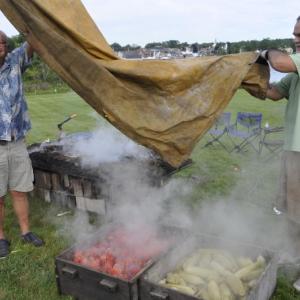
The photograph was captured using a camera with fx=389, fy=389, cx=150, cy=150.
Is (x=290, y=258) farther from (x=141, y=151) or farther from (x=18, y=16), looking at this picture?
(x=18, y=16)

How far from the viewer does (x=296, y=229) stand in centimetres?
383

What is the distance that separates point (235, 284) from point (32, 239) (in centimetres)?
245

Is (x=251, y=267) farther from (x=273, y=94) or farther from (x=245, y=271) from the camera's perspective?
(x=273, y=94)

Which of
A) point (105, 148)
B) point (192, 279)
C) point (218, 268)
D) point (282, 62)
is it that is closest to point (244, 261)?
point (218, 268)

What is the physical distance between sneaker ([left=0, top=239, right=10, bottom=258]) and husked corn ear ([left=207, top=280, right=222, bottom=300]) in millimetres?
2380

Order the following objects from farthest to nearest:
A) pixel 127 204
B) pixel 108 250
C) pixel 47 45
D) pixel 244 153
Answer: pixel 244 153 → pixel 127 204 → pixel 108 250 → pixel 47 45

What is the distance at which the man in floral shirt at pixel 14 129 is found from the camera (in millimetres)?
3928

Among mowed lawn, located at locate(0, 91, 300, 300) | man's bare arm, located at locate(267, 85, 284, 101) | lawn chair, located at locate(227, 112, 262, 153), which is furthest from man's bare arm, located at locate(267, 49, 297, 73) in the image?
lawn chair, located at locate(227, 112, 262, 153)

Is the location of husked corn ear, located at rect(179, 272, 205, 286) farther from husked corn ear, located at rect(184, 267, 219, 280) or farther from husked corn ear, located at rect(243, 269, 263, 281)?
husked corn ear, located at rect(243, 269, 263, 281)

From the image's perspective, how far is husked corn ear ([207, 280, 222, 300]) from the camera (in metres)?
2.96

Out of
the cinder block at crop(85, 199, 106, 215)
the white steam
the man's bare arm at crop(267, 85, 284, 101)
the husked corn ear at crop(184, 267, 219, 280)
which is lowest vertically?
the cinder block at crop(85, 199, 106, 215)

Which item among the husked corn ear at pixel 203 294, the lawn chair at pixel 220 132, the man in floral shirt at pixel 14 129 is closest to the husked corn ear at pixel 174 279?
the husked corn ear at pixel 203 294

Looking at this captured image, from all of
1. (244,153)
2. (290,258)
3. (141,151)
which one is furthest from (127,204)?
(244,153)

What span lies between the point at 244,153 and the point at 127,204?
13.6 feet
